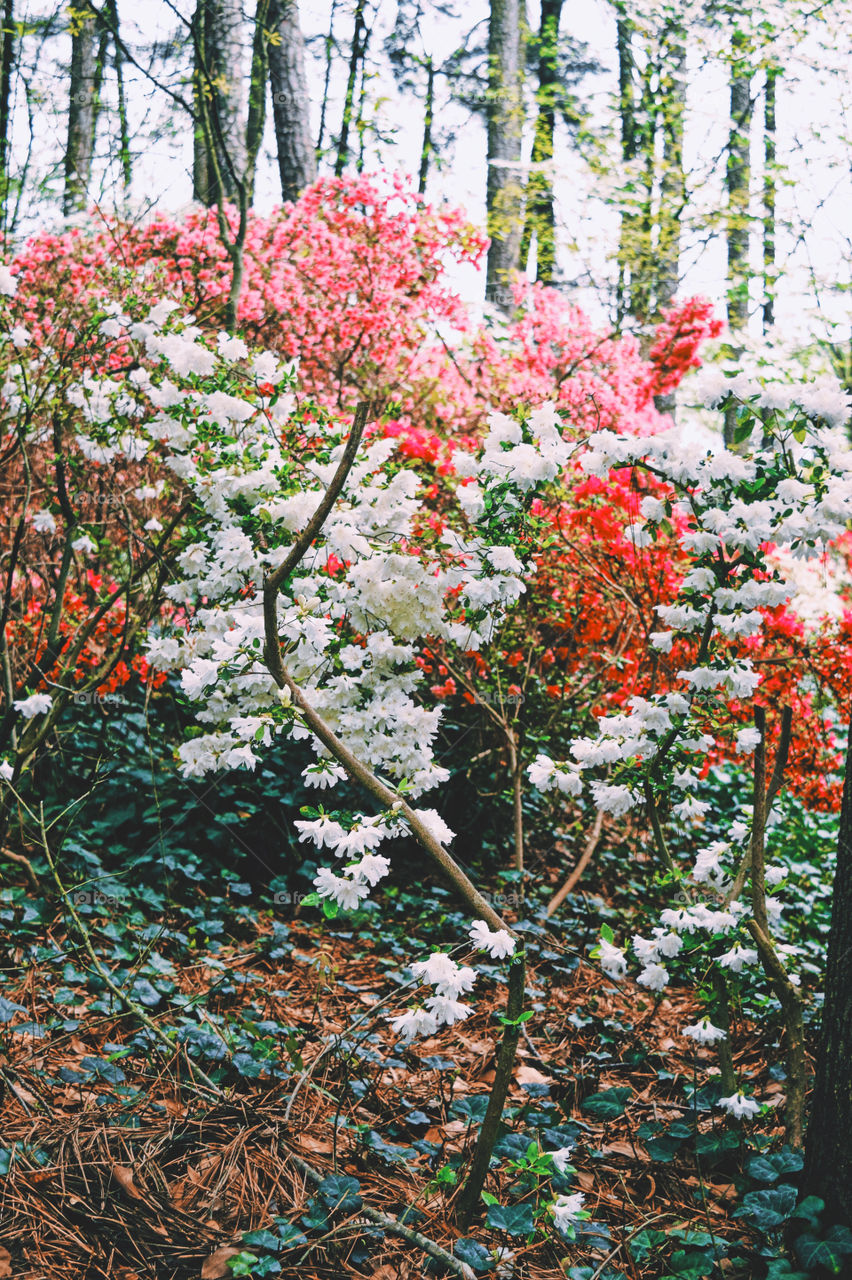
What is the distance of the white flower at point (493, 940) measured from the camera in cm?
163

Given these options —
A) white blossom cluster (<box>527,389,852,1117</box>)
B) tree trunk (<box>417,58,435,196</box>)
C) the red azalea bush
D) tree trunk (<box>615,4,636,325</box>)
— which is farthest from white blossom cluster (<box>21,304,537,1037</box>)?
tree trunk (<box>417,58,435,196</box>)

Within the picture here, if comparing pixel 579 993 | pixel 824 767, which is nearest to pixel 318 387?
pixel 824 767

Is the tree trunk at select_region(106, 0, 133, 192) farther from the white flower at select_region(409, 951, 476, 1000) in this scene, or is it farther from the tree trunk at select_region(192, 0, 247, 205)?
the white flower at select_region(409, 951, 476, 1000)

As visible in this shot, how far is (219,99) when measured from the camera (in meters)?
4.69

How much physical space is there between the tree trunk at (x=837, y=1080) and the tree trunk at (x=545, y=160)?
9230 millimetres

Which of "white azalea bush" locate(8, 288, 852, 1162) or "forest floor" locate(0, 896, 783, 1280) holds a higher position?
"white azalea bush" locate(8, 288, 852, 1162)

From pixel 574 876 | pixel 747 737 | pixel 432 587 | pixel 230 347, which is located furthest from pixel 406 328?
pixel 747 737

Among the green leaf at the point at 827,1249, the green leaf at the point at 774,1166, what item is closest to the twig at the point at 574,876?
the green leaf at the point at 774,1166

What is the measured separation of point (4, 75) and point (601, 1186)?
207 inches

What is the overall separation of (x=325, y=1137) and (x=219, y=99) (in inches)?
192

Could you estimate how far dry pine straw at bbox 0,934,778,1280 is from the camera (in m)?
1.68

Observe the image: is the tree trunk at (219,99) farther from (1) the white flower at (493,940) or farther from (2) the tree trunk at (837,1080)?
(2) the tree trunk at (837,1080)

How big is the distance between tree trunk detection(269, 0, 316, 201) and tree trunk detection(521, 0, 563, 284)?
7.96 ft

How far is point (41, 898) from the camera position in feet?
10.5
